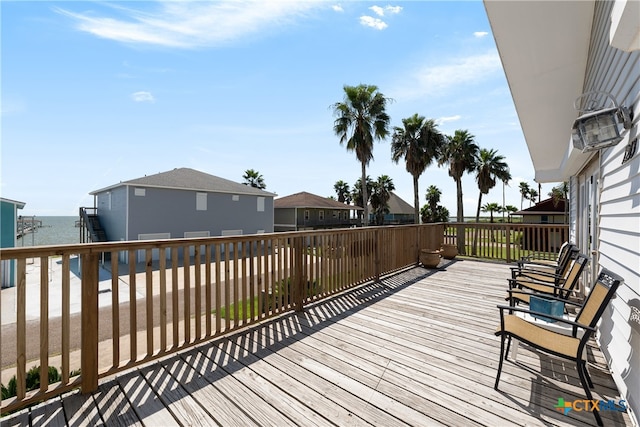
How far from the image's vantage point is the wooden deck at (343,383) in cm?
182

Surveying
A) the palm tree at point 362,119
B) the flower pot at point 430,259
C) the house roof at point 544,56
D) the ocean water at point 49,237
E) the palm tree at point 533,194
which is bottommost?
the ocean water at point 49,237

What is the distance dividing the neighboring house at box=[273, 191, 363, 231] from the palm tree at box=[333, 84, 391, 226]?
9459mm

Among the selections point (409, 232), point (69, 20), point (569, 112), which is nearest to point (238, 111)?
point (69, 20)

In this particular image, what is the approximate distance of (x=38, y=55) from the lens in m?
5.72

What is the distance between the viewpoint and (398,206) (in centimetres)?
3731

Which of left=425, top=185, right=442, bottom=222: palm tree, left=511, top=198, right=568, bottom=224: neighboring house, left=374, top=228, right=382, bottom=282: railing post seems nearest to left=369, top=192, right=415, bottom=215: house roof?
left=425, top=185, right=442, bottom=222: palm tree

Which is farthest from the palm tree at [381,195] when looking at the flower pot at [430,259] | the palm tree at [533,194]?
the flower pot at [430,259]

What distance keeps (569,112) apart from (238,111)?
40.4 ft

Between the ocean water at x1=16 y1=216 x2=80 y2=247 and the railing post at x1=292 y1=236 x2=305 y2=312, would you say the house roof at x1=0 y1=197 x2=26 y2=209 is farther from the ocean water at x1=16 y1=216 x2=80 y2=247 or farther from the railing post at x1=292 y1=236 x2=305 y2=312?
the railing post at x1=292 y1=236 x2=305 y2=312

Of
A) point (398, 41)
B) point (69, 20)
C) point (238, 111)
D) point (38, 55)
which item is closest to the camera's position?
point (69, 20)

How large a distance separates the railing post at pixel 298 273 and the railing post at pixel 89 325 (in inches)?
81.6

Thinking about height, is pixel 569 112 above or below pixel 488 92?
below

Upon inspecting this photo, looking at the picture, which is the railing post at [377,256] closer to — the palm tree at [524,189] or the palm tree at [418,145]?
the palm tree at [418,145]

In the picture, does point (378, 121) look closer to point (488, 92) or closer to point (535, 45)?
point (488, 92)
